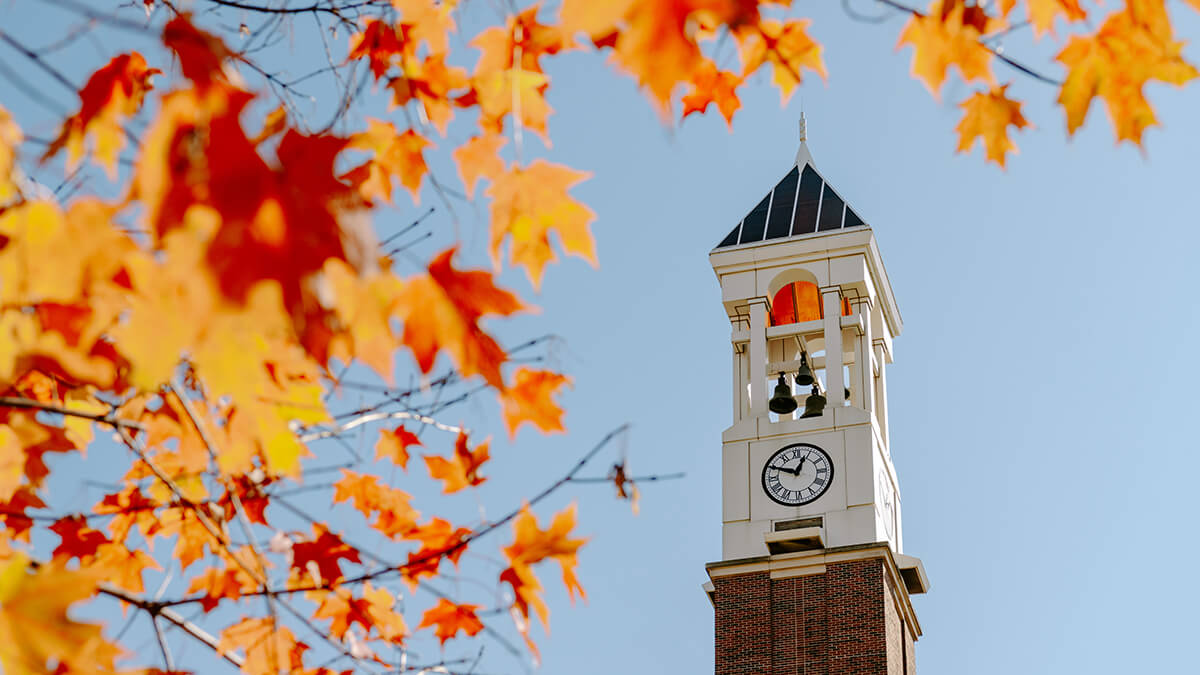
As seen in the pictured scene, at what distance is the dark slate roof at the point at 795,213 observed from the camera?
2431 cm

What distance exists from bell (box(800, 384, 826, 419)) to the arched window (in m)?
2.57

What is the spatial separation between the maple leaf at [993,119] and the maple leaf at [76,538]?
120 inches

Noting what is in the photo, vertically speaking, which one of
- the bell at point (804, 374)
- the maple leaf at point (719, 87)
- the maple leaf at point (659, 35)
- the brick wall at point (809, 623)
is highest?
the bell at point (804, 374)

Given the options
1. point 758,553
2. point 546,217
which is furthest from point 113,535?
point 758,553

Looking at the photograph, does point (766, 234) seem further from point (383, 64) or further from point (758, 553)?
point (383, 64)

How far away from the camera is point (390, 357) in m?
2.72

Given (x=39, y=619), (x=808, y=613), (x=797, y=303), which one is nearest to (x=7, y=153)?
(x=39, y=619)

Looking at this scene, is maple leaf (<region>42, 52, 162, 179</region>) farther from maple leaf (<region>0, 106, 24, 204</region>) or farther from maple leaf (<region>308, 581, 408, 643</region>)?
maple leaf (<region>308, 581, 408, 643</region>)

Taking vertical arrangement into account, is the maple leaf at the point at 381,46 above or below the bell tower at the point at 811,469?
below

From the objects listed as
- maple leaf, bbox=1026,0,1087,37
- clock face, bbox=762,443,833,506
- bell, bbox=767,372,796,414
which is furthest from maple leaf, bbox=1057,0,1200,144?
bell, bbox=767,372,796,414

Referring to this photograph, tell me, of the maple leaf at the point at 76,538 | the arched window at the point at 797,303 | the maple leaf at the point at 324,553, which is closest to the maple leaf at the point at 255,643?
the maple leaf at the point at 324,553

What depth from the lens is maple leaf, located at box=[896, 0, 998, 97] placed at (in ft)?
12.8

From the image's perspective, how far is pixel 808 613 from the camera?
70.1 feet

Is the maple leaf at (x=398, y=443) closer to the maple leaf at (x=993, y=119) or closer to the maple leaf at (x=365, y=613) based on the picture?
the maple leaf at (x=365, y=613)
